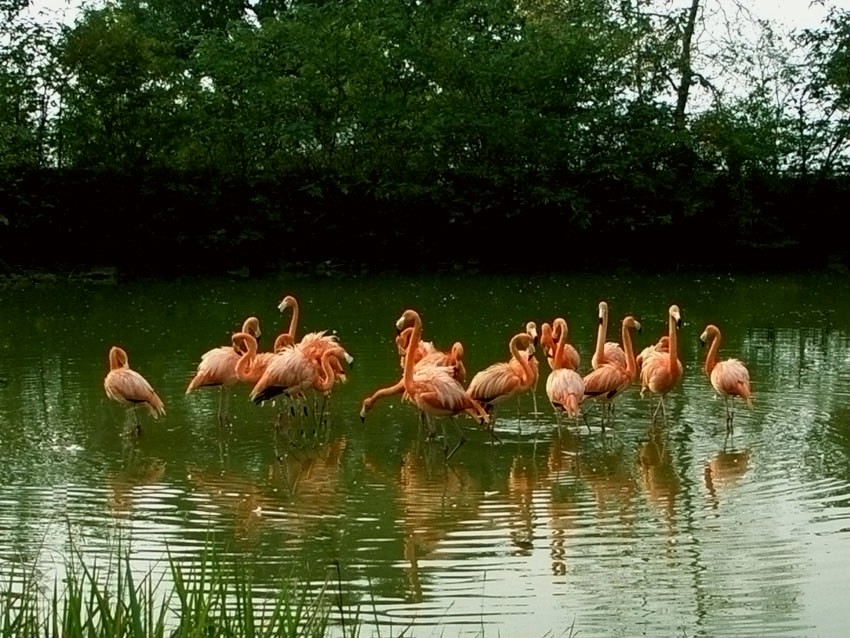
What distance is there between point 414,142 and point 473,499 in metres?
19.2

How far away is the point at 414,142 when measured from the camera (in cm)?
2622

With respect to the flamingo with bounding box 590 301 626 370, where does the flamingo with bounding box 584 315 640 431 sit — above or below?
below

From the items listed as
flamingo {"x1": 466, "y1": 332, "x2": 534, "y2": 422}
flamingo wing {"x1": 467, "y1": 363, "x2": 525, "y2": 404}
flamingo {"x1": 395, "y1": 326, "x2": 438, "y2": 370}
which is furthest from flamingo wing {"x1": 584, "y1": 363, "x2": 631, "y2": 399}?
flamingo {"x1": 395, "y1": 326, "x2": 438, "y2": 370}

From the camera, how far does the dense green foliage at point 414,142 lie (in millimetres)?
24641

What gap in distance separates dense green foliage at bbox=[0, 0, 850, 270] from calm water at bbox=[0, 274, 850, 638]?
11.0 meters

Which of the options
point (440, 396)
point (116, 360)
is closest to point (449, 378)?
point (440, 396)

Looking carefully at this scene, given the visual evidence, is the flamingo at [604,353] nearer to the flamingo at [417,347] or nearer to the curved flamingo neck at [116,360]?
the flamingo at [417,347]

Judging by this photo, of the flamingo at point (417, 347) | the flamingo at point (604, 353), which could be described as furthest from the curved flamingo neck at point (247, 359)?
the flamingo at point (604, 353)

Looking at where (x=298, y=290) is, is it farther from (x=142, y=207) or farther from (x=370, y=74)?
(x=370, y=74)

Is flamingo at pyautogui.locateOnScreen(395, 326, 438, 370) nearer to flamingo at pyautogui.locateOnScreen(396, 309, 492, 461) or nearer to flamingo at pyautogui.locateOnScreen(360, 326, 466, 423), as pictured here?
flamingo at pyautogui.locateOnScreen(360, 326, 466, 423)

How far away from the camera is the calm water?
5703mm

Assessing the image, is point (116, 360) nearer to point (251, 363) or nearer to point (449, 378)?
point (251, 363)

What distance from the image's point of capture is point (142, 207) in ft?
80.1

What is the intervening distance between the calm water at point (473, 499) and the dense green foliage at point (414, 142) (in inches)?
435
